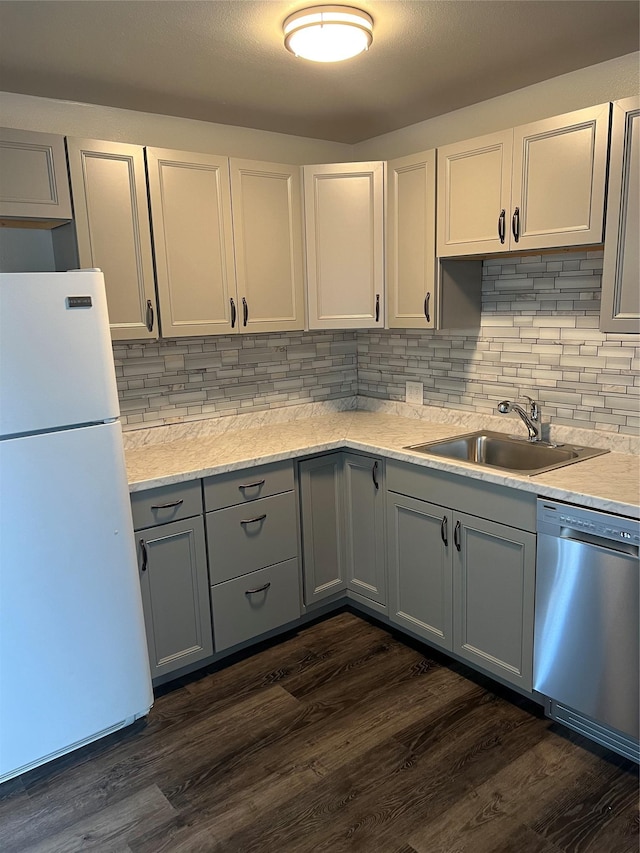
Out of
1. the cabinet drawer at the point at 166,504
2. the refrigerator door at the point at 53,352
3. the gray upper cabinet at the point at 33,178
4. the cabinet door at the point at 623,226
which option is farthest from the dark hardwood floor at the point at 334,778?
the gray upper cabinet at the point at 33,178

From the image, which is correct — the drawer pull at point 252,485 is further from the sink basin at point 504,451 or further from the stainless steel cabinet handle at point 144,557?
the sink basin at point 504,451

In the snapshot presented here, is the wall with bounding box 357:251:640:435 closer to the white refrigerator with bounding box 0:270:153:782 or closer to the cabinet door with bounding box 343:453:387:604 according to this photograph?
the cabinet door with bounding box 343:453:387:604

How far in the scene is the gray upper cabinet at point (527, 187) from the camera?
85.2 inches

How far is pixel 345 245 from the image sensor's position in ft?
9.87

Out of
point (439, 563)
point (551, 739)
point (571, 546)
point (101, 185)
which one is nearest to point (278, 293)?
point (101, 185)

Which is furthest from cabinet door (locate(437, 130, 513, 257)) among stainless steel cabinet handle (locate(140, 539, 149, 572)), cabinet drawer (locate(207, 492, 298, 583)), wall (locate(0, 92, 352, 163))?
stainless steel cabinet handle (locate(140, 539, 149, 572))

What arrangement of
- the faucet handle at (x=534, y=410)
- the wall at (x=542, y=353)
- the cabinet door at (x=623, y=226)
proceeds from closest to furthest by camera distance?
the cabinet door at (x=623, y=226) < the wall at (x=542, y=353) < the faucet handle at (x=534, y=410)

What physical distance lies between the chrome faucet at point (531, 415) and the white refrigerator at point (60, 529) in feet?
5.26

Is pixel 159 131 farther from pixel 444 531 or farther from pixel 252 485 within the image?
pixel 444 531

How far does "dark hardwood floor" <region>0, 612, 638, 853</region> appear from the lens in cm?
184

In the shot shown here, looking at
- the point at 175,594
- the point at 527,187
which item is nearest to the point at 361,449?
the point at 175,594

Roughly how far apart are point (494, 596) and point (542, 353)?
1093 mm

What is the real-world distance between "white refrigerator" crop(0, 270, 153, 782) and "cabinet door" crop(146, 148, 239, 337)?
0.59 meters

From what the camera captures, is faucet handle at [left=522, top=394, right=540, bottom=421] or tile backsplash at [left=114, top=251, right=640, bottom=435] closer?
tile backsplash at [left=114, top=251, right=640, bottom=435]
